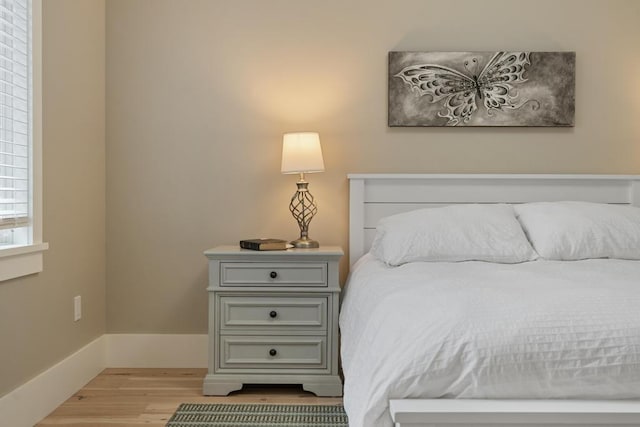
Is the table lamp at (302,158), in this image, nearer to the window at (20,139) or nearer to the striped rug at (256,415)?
the striped rug at (256,415)

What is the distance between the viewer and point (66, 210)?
2.73 meters

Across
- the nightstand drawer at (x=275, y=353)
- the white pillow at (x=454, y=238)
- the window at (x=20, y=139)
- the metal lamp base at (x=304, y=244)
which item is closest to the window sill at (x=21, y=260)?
the window at (x=20, y=139)

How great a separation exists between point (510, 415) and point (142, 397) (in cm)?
190

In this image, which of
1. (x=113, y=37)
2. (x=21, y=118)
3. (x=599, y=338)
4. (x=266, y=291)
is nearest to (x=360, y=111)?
(x=266, y=291)

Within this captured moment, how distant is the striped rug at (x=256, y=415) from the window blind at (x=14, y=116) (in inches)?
40.1

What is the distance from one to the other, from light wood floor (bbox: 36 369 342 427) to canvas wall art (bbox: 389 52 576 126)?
5.02 feet

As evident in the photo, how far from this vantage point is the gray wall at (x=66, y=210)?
7.70 ft

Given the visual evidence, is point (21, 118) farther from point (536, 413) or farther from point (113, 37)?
point (536, 413)

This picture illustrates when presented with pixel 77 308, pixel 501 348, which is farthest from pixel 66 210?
pixel 501 348

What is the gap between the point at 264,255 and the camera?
2771 millimetres

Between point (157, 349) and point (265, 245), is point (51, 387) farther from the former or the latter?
point (265, 245)

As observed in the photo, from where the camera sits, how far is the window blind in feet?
7.25

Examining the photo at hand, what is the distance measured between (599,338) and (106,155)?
2.65 metres

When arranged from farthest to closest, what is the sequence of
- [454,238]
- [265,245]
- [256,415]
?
[265,245] → [454,238] → [256,415]
